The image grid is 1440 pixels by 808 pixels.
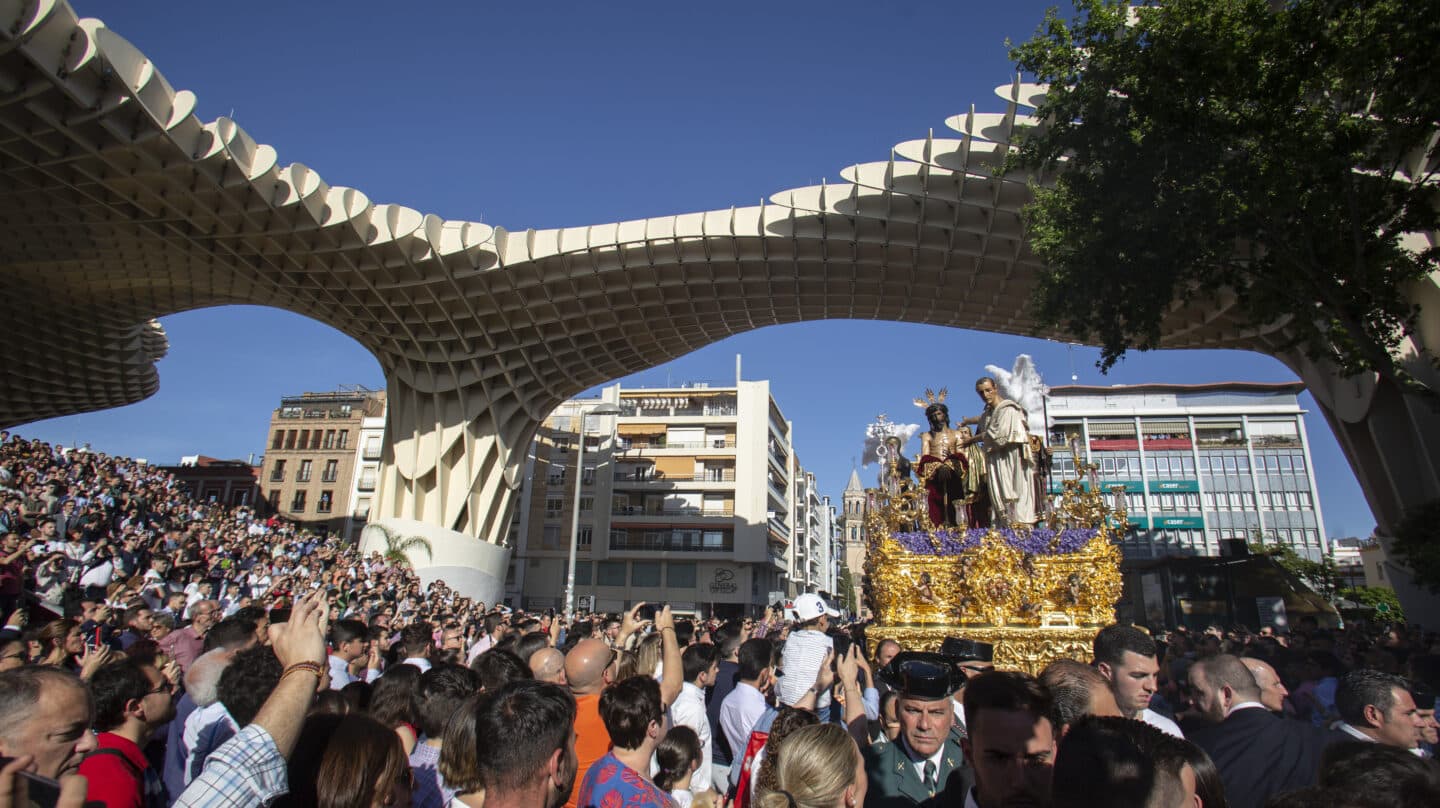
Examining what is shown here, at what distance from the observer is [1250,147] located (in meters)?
9.20

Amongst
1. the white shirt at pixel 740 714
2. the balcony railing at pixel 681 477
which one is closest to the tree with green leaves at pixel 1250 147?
the white shirt at pixel 740 714

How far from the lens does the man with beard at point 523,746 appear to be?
8.35ft

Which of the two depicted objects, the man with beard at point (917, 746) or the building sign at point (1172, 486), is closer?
the man with beard at point (917, 746)

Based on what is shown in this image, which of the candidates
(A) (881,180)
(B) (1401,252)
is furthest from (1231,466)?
(B) (1401,252)

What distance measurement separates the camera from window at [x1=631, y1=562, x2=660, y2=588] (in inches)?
1889

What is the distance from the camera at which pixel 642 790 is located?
9.50ft

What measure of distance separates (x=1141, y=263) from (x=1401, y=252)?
3140mm

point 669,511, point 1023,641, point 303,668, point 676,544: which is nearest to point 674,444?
point 669,511

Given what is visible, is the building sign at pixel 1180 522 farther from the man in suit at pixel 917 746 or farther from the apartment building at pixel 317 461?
the man in suit at pixel 917 746

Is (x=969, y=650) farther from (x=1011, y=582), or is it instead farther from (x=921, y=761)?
(x=1011, y=582)

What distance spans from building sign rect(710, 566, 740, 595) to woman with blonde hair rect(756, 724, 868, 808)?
4545 cm

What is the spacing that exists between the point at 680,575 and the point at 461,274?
27745mm

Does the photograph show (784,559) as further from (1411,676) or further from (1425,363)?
(1411,676)

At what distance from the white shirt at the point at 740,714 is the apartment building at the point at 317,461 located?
180ft
